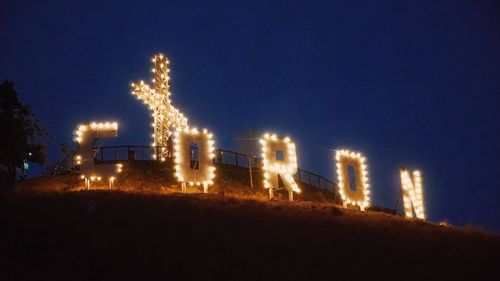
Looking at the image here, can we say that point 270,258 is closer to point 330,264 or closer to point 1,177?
point 330,264

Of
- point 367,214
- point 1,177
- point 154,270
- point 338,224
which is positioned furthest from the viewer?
point 1,177

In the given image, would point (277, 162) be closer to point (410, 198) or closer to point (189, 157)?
point (189, 157)

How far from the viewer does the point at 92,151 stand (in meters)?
30.2

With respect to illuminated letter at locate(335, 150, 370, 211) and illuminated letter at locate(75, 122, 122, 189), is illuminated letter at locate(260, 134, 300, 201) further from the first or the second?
illuminated letter at locate(75, 122, 122, 189)

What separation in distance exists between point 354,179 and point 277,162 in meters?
5.62

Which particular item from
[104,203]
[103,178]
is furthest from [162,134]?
[104,203]

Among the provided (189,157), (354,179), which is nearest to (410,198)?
(354,179)

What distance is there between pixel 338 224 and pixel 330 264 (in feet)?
19.5

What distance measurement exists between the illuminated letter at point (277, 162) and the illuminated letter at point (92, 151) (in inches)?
289

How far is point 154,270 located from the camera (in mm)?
18016

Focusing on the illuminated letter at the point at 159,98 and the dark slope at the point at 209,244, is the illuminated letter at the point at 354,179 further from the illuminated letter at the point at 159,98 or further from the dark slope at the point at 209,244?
the illuminated letter at the point at 159,98

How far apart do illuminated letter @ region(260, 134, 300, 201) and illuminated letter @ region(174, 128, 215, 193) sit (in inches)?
109

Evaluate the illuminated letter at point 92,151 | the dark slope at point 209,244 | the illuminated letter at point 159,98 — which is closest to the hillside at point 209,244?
the dark slope at point 209,244

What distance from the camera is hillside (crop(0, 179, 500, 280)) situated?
59.8 feet
